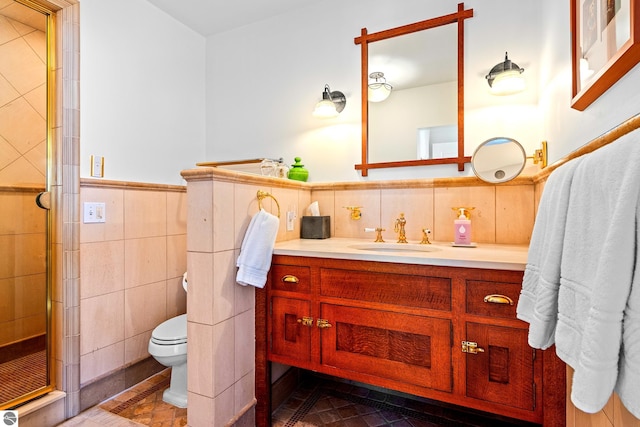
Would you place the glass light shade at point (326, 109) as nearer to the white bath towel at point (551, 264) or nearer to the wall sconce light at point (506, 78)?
the wall sconce light at point (506, 78)

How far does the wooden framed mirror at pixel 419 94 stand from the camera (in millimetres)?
1778

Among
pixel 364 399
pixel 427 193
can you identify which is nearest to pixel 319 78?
pixel 427 193

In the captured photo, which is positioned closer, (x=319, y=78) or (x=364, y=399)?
(x=364, y=399)

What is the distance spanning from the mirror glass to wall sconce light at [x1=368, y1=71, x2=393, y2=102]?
0.02 meters

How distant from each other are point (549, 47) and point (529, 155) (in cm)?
51

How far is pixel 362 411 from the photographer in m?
1.68

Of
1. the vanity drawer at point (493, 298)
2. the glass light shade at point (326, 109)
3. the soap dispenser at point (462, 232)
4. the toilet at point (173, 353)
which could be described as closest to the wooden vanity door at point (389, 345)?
the vanity drawer at point (493, 298)

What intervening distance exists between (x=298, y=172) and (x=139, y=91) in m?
1.19

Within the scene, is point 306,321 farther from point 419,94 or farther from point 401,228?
point 419,94

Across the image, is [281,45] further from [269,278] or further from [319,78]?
[269,278]

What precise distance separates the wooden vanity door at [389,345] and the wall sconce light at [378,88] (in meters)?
1.32

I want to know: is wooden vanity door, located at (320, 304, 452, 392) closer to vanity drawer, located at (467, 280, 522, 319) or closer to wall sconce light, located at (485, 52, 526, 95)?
vanity drawer, located at (467, 280, 522, 319)

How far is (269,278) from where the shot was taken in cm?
149

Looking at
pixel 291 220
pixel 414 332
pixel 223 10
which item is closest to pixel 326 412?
pixel 414 332
